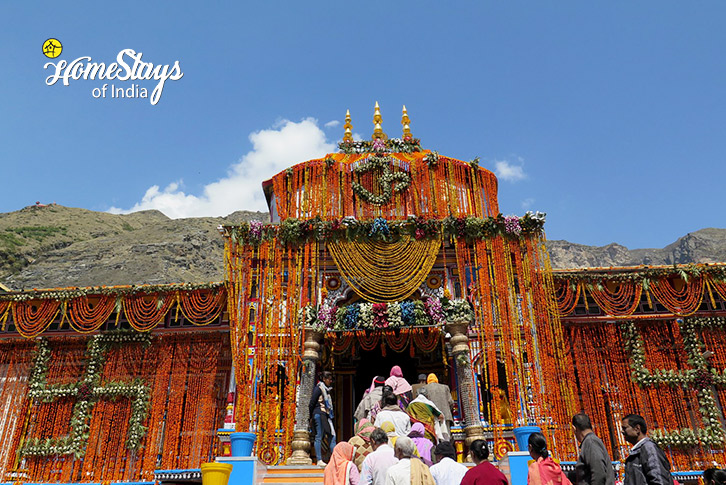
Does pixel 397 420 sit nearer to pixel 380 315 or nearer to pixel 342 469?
pixel 342 469

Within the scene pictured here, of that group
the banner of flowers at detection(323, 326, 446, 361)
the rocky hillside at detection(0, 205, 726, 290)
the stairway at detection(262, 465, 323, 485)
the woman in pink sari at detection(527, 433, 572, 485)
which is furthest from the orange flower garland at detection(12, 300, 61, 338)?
the rocky hillside at detection(0, 205, 726, 290)

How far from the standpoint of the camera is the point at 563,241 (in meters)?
60.4

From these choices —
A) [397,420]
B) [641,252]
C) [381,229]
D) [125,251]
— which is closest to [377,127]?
[381,229]

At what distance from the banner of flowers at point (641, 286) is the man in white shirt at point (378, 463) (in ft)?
→ 34.4

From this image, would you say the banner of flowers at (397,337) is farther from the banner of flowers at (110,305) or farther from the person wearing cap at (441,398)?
the banner of flowers at (110,305)

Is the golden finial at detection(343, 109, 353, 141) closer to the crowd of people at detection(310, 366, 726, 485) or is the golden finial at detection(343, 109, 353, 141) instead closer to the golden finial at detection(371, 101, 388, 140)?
the golden finial at detection(371, 101, 388, 140)

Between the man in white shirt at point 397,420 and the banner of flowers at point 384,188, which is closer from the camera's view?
the man in white shirt at point 397,420

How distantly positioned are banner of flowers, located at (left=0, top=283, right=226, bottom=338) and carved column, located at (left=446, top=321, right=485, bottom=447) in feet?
21.0

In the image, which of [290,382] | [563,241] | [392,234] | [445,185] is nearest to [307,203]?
[392,234]

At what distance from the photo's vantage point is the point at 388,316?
13.1 metres

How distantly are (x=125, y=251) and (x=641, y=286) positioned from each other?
41227 mm

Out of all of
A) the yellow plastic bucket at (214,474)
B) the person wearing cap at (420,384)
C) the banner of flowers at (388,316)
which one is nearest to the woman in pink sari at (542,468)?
the yellow plastic bucket at (214,474)

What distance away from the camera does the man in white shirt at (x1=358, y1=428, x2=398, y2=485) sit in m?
5.30

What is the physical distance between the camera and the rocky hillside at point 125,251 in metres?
41.1
